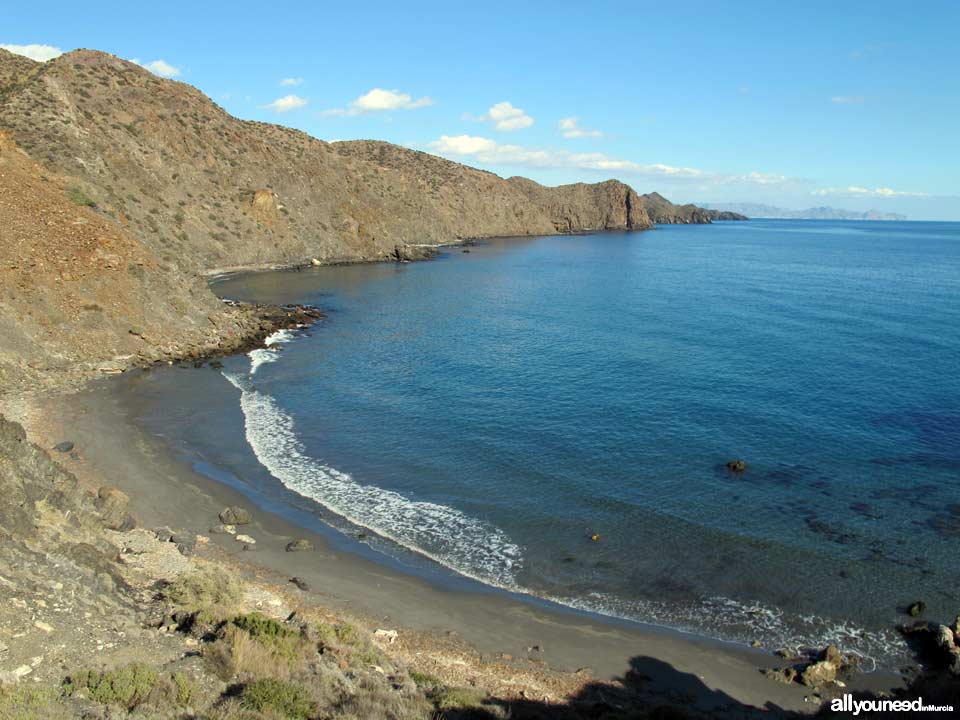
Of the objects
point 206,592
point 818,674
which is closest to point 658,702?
point 818,674

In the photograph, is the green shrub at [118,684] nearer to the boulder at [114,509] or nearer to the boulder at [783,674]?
the boulder at [114,509]

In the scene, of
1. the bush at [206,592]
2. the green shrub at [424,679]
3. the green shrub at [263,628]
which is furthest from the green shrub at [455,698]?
the bush at [206,592]

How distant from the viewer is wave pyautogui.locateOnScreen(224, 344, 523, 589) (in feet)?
80.3

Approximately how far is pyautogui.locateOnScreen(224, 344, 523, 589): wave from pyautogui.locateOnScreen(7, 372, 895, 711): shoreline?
1597mm

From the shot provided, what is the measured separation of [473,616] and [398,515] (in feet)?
24.0

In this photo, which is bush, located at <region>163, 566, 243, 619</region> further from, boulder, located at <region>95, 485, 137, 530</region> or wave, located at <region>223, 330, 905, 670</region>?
wave, located at <region>223, 330, 905, 670</region>

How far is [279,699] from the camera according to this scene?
12.8 meters

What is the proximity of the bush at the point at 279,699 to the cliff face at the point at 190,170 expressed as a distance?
5425 centimetres

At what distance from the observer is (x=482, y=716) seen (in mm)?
13938

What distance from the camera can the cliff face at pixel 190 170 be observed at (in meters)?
74.2

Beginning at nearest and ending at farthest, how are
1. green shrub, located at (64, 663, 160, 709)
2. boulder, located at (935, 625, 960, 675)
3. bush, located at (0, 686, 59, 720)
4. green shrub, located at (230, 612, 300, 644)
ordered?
bush, located at (0, 686, 59, 720)
green shrub, located at (64, 663, 160, 709)
green shrub, located at (230, 612, 300, 644)
boulder, located at (935, 625, 960, 675)

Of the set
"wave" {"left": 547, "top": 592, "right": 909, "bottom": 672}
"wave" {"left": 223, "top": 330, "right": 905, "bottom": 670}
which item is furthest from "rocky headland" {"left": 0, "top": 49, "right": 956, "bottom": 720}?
"wave" {"left": 223, "top": 330, "right": 905, "bottom": 670}

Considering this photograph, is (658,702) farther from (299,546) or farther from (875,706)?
(299,546)

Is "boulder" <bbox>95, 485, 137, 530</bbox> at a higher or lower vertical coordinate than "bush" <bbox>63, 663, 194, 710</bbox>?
lower
